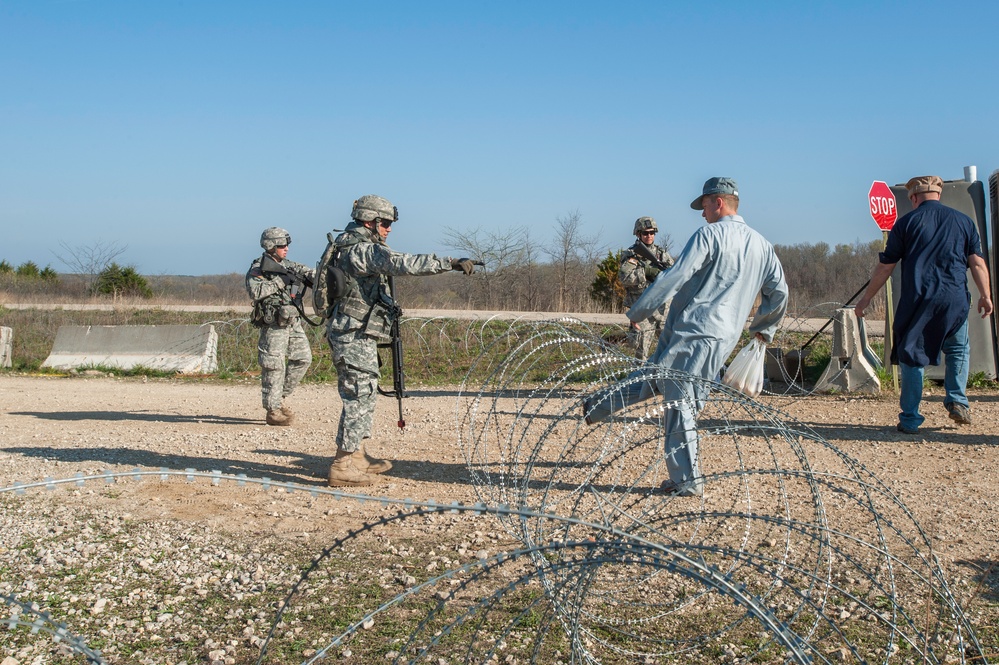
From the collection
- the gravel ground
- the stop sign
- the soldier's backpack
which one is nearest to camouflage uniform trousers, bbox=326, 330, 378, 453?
the soldier's backpack

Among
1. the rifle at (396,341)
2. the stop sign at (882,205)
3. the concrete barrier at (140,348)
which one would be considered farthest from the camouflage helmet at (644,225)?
the concrete barrier at (140,348)

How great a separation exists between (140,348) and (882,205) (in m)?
11.0

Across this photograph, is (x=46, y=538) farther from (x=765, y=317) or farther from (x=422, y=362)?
(x=422, y=362)

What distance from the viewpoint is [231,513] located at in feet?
18.4

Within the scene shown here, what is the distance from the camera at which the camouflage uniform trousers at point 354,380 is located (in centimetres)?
598

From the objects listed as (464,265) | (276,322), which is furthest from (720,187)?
(276,322)

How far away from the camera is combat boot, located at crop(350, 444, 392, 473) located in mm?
6129

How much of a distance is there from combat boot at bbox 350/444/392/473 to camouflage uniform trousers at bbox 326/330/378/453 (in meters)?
0.10

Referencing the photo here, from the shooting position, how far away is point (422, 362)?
1359 cm

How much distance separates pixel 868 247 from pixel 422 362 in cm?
2928

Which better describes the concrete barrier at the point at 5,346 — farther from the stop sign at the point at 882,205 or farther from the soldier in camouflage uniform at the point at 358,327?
the stop sign at the point at 882,205

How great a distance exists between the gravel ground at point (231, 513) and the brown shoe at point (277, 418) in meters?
0.12

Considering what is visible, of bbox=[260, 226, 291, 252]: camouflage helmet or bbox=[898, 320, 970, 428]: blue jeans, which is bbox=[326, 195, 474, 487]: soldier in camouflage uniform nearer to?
bbox=[260, 226, 291, 252]: camouflage helmet

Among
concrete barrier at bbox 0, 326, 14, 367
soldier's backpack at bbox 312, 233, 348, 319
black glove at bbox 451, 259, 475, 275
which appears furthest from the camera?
concrete barrier at bbox 0, 326, 14, 367
